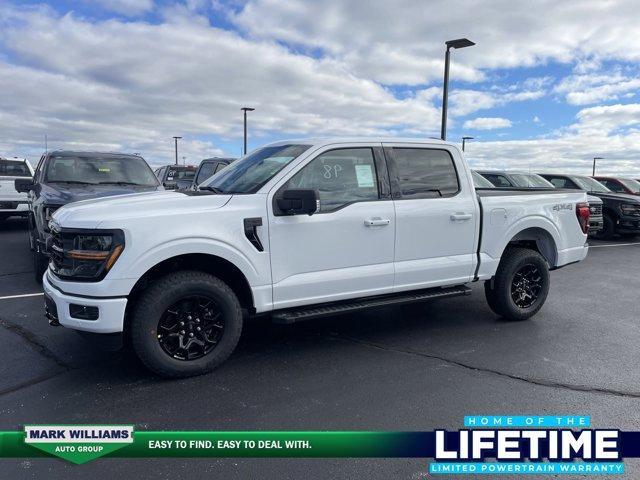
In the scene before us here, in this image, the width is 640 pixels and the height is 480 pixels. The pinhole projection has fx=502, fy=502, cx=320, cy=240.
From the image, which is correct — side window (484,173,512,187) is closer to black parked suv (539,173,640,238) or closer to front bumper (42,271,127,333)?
black parked suv (539,173,640,238)

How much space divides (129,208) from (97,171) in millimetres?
4968

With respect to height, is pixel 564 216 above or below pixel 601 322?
above

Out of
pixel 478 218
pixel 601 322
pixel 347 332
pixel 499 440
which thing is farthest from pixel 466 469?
pixel 601 322

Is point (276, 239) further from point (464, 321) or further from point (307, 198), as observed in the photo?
point (464, 321)

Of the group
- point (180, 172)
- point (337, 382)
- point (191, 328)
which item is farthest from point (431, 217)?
point (180, 172)

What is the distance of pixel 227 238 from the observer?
3924 mm

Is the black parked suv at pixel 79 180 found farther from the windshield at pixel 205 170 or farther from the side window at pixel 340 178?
the windshield at pixel 205 170

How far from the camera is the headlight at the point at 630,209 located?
13414 millimetres

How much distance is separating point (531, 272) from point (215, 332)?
12.0 ft

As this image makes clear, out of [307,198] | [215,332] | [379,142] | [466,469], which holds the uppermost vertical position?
[379,142]

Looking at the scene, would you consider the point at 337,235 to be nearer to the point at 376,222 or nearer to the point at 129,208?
the point at 376,222

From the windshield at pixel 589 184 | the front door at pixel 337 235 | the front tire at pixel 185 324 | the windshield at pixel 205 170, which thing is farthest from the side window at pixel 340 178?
the windshield at pixel 589 184

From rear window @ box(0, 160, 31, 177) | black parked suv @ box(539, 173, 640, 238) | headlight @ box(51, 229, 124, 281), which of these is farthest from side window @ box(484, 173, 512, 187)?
rear window @ box(0, 160, 31, 177)

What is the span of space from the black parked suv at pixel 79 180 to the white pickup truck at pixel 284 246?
10.8ft
